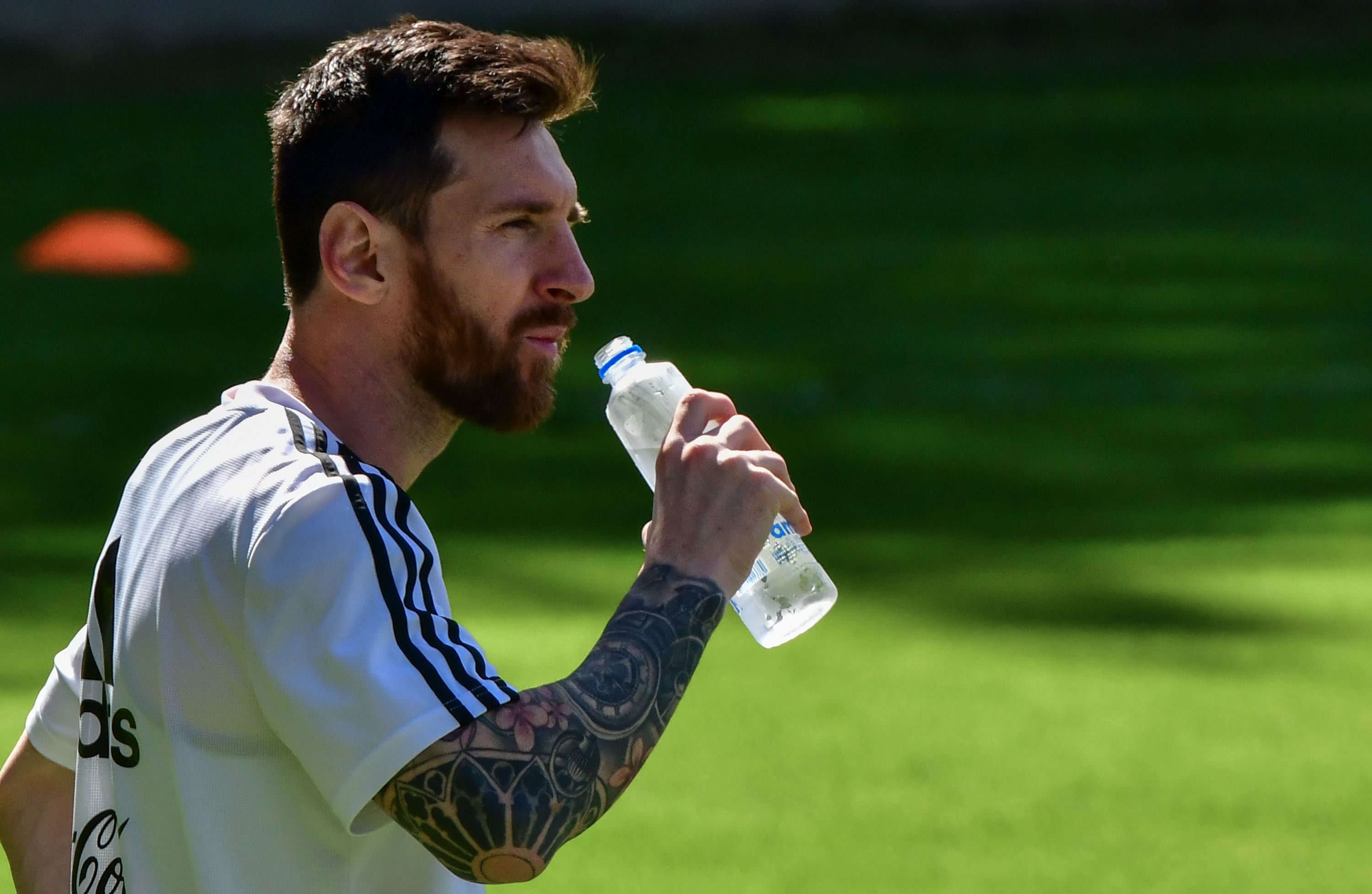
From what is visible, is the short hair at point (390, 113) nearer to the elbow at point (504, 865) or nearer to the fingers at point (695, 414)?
the fingers at point (695, 414)

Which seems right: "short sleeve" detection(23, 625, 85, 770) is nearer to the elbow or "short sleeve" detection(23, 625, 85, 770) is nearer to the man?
the man

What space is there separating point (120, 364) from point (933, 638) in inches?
168

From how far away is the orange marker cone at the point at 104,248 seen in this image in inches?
392

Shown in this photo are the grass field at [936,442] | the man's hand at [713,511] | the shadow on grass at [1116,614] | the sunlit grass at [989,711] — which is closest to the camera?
the man's hand at [713,511]

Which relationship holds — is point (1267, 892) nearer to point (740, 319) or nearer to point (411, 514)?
point (411, 514)

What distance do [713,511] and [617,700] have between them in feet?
0.73

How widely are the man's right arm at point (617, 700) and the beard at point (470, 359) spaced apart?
20 cm

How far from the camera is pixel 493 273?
2.01 metres

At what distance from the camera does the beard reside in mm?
2021

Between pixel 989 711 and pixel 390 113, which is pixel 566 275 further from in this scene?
pixel 989 711

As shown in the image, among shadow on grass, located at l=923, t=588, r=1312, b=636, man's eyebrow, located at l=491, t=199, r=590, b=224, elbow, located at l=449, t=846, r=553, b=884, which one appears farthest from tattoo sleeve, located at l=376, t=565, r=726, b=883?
shadow on grass, located at l=923, t=588, r=1312, b=636

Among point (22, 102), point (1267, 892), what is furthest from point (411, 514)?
point (22, 102)

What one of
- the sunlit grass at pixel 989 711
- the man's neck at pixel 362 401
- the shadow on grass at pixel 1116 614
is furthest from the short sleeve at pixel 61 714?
the shadow on grass at pixel 1116 614

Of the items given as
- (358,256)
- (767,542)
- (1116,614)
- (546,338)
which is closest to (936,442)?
(1116,614)
